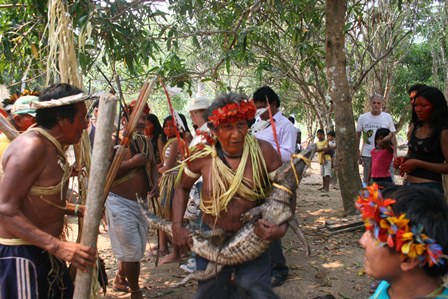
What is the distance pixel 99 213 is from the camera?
2.23 m

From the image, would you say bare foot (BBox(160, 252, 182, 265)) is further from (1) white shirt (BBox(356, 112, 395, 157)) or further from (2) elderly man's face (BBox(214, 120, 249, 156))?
(1) white shirt (BBox(356, 112, 395, 157))

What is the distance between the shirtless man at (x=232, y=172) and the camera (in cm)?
298

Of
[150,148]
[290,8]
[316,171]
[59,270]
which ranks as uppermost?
[290,8]

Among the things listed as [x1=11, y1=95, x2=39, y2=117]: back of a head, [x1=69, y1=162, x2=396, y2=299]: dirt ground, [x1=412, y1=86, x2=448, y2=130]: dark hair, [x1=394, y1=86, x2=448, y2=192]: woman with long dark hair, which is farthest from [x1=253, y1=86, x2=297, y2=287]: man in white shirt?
[x1=11, y1=95, x2=39, y2=117]: back of a head

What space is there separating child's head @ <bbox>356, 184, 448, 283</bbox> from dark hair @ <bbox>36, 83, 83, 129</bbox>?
1.81 metres

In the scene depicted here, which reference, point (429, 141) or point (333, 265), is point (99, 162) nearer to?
point (429, 141)

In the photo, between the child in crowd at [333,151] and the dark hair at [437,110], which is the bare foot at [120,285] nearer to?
the dark hair at [437,110]

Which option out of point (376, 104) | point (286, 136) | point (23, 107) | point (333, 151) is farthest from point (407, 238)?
point (333, 151)

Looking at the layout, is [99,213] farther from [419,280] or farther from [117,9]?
[117,9]

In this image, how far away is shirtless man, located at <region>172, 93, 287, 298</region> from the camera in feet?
9.77

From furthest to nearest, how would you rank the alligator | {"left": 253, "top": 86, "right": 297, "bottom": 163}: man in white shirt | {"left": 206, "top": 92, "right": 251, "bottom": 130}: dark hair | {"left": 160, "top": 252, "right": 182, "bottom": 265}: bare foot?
{"left": 160, "top": 252, "right": 182, "bottom": 265}: bare foot → {"left": 253, "top": 86, "right": 297, "bottom": 163}: man in white shirt → {"left": 206, "top": 92, "right": 251, "bottom": 130}: dark hair → the alligator

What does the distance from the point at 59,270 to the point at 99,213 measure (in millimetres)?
853

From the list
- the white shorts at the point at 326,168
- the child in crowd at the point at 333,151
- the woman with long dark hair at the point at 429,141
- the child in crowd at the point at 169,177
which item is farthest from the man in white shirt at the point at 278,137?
the white shorts at the point at 326,168

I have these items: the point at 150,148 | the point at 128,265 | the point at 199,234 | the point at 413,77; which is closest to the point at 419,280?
the point at 199,234
